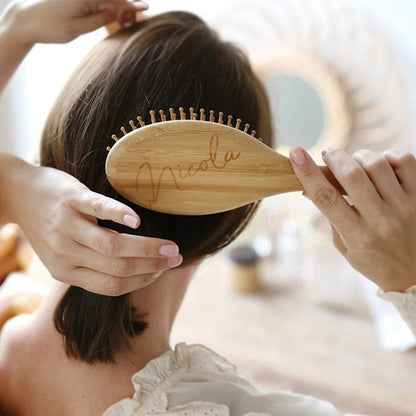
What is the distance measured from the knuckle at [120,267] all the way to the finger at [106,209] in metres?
0.04

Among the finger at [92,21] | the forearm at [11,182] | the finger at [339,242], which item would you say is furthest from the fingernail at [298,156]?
A: the finger at [92,21]

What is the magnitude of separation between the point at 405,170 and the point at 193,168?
0.20m

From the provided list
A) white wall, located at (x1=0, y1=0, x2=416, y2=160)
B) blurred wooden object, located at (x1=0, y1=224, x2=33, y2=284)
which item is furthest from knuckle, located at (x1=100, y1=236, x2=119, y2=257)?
white wall, located at (x1=0, y1=0, x2=416, y2=160)

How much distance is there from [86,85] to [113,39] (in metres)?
0.09

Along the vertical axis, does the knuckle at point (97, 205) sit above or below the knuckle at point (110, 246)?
above

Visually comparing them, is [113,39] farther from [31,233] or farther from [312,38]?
[312,38]

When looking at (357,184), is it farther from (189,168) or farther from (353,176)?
(189,168)

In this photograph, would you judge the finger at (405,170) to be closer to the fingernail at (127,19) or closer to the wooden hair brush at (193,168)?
the wooden hair brush at (193,168)

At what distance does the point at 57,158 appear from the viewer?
59 cm

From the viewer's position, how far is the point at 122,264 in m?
0.43

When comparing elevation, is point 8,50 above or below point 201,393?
above

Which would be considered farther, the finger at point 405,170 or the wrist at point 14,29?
the wrist at point 14,29

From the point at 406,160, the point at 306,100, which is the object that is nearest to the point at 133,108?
the point at 406,160

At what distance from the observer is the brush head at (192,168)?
1.58 ft
